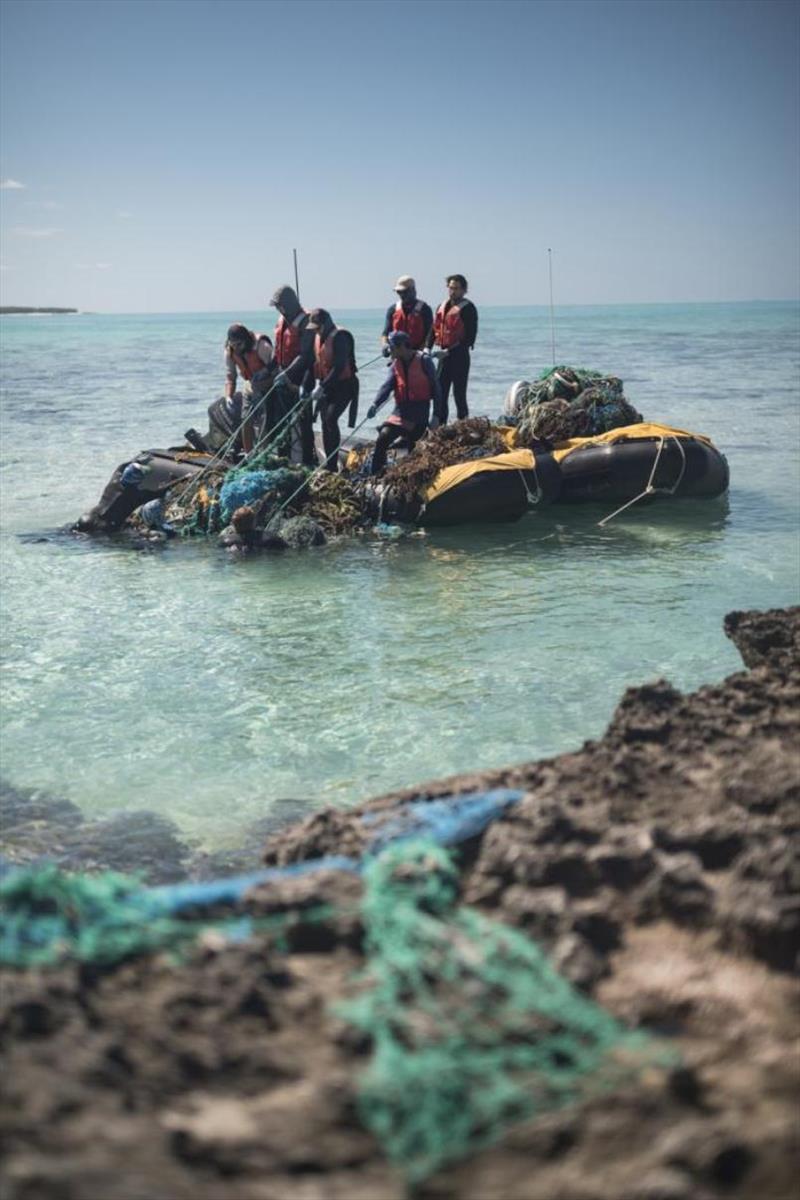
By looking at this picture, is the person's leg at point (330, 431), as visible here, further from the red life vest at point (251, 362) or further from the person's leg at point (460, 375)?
the person's leg at point (460, 375)

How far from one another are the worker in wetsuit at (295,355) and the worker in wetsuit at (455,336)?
137 centimetres

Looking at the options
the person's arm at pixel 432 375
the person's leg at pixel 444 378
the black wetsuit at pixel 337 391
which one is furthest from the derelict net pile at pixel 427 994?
the person's leg at pixel 444 378

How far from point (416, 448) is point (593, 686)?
5.25m

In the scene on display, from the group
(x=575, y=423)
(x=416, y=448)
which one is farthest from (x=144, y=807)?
(x=575, y=423)

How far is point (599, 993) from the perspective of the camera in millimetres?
2094

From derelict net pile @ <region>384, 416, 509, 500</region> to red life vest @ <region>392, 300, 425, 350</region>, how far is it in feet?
3.42

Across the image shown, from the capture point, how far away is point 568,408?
11.5 meters

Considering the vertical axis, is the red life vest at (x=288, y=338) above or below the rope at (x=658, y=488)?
Result: above

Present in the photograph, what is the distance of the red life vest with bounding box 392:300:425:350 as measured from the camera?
1143 centimetres

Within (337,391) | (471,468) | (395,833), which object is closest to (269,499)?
(337,391)

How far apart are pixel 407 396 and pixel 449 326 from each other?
1.23 metres

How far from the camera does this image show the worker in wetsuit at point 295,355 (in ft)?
36.7

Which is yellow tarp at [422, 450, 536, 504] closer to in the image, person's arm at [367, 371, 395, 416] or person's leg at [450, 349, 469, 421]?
person's arm at [367, 371, 395, 416]

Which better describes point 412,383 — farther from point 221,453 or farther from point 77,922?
point 77,922
